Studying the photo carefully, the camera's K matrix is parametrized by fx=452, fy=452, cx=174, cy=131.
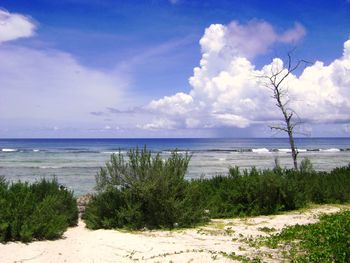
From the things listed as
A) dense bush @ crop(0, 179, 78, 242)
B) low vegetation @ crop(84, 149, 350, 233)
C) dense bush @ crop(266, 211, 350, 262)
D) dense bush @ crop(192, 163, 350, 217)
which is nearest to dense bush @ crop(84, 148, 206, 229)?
low vegetation @ crop(84, 149, 350, 233)

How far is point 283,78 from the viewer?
18406 mm

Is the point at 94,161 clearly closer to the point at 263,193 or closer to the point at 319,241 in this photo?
the point at 263,193

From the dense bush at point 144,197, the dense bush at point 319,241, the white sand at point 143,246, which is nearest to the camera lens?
the dense bush at point 319,241

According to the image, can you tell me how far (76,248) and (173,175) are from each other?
11.3 feet

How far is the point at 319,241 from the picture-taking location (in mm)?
7852

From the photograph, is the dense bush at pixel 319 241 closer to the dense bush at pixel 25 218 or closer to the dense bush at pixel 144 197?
the dense bush at pixel 144 197

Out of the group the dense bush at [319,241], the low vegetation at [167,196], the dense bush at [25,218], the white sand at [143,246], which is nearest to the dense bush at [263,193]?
the low vegetation at [167,196]

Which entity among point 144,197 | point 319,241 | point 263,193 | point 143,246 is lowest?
point 143,246

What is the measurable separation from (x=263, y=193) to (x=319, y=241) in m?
4.52

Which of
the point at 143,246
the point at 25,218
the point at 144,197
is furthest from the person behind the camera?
the point at 144,197

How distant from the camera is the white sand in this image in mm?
7355

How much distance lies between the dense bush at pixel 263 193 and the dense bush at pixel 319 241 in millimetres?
2593

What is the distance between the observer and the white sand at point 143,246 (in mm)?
7355

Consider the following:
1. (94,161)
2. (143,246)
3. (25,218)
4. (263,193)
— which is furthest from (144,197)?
(94,161)
